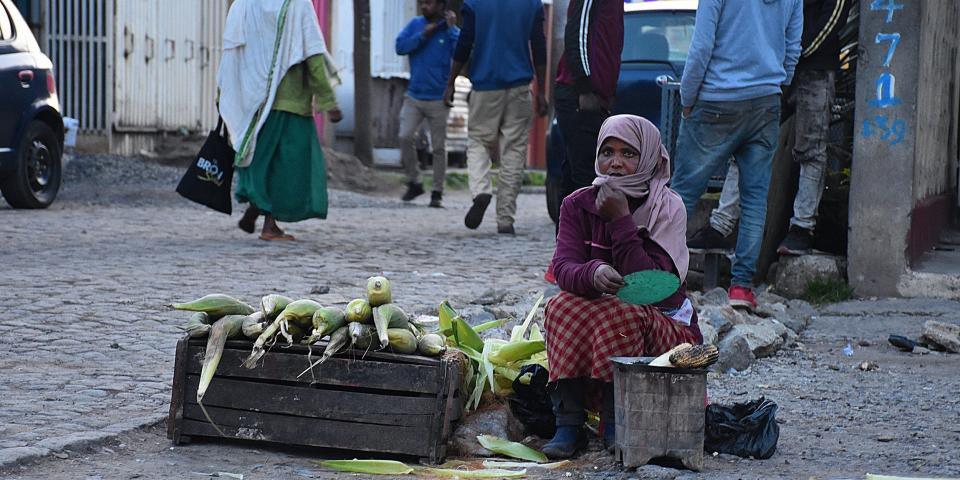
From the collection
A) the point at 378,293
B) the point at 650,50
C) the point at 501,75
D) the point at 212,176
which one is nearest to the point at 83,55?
the point at 212,176

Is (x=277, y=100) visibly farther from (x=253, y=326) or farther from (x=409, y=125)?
(x=253, y=326)

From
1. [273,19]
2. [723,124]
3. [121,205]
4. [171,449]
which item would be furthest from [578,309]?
[121,205]

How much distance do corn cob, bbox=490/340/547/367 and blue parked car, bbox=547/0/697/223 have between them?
17.3 feet

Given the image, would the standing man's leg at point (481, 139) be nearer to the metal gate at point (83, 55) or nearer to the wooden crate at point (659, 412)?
the wooden crate at point (659, 412)

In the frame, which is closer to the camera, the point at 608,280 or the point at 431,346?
the point at 608,280

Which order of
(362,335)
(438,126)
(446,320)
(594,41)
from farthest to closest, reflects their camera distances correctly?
(438,126) < (594,41) < (446,320) < (362,335)

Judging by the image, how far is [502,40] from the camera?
1041 cm

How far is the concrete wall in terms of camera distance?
727 cm

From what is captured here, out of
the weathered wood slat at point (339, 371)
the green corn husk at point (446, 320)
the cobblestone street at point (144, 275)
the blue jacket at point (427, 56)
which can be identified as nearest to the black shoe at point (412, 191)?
the cobblestone street at point (144, 275)

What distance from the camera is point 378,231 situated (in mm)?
11430

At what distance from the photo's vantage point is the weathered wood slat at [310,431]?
3.96 metres

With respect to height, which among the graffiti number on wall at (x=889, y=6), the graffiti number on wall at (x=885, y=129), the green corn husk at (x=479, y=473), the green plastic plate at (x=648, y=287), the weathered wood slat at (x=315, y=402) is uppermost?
the graffiti number on wall at (x=889, y=6)

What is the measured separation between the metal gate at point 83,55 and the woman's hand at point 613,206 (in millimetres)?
13383

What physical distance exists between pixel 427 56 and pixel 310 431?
972 centimetres
